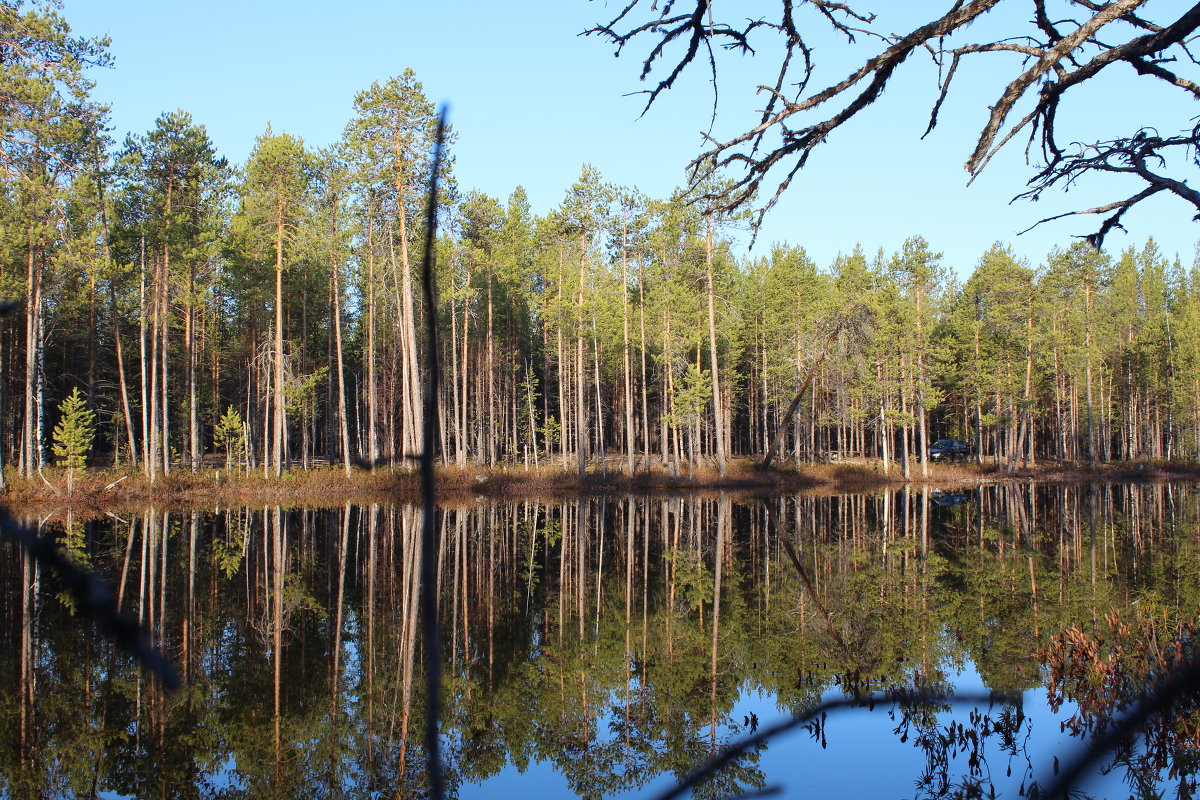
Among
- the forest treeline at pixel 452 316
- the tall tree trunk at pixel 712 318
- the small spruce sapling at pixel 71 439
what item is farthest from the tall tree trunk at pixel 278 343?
the tall tree trunk at pixel 712 318

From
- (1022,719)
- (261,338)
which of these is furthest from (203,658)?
(261,338)

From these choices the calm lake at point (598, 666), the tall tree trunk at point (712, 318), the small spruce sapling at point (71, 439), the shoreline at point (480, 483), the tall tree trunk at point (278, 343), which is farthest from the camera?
the tall tree trunk at point (712, 318)

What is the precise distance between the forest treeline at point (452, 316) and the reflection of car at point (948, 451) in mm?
2350

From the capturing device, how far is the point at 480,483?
34250 mm

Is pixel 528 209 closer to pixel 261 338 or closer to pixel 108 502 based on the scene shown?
pixel 261 338

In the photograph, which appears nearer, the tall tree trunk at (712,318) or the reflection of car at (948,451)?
the tall tree trunk at (712,318)

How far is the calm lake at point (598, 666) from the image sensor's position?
22.8 feet

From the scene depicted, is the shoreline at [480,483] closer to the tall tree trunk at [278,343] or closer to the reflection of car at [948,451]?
the tall tree trunk at [278,343]

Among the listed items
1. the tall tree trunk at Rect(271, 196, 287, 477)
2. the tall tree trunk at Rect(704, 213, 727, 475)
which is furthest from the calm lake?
the tall tree trunk at Rect(704, 213, 727, 475)

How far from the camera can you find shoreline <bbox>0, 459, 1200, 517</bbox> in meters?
26.6

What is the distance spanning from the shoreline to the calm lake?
7.18 metres

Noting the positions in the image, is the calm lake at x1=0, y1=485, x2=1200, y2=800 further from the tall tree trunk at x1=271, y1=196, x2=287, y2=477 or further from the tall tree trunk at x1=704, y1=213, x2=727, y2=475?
the tall tree trunk at x1=704, y1=213, x2=727, y2=475

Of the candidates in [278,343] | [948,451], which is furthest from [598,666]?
[948,451]

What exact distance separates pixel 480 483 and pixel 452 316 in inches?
451
